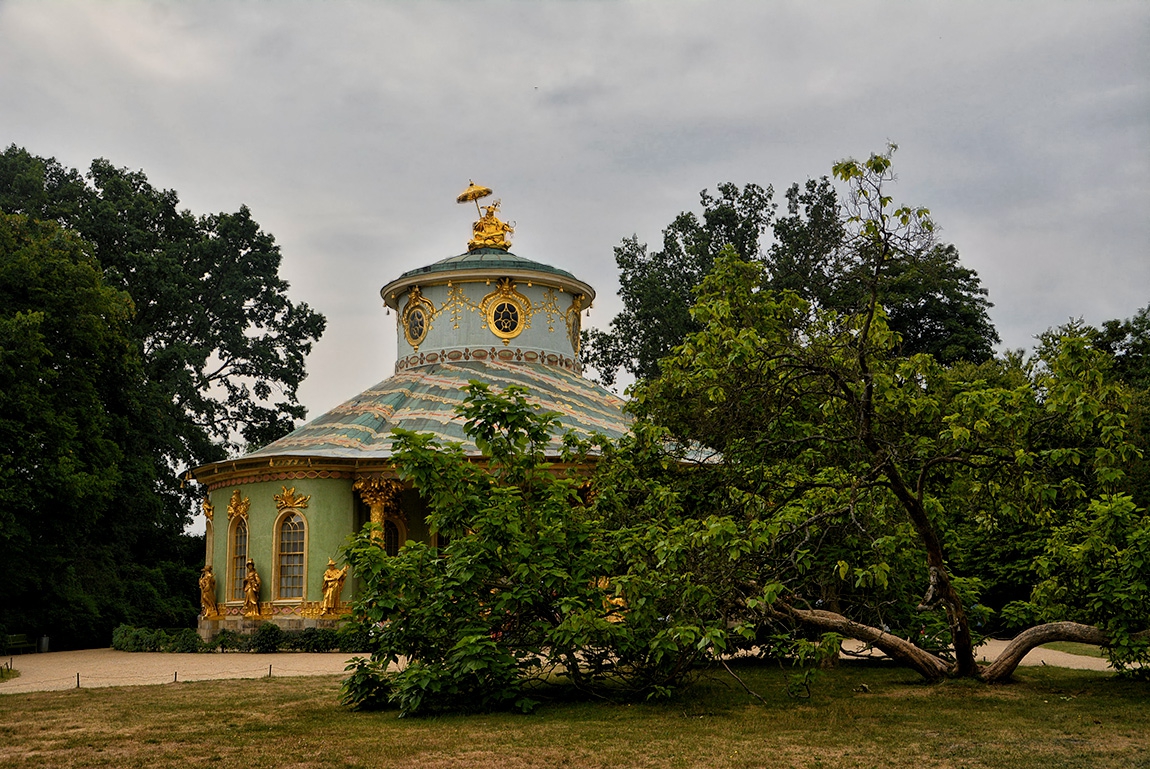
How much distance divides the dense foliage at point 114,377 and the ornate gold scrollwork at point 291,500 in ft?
12.8

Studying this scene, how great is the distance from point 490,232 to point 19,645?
15221 millimetres

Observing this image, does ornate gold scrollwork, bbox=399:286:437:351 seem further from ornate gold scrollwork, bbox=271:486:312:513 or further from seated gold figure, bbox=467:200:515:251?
ornate gold scrollwork, bbox=271:486:312:513

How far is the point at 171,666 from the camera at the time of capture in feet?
63.6

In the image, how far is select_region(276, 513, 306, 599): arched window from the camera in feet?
77.3

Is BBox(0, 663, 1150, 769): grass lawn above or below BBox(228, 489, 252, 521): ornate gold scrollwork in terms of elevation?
below

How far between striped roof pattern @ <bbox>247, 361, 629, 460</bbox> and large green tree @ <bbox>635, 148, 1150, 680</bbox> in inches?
370

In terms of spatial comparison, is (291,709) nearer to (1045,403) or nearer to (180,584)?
(1045,403)

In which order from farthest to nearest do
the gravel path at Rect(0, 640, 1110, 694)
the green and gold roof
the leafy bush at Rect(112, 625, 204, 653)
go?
the green and gold roof
the leafy bush at Rect(112, 625, 204, 653)
the gravel path at Rect(0, 640, 1110, 694)

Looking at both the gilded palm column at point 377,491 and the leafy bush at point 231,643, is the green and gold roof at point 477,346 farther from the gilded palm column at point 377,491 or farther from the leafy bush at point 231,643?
the leafy bush at point 231,643

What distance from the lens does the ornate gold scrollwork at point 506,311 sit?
28812 mm

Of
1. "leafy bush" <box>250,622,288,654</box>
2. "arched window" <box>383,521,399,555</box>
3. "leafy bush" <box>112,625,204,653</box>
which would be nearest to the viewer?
"leafy bush" <box>250,622,288,654</box>

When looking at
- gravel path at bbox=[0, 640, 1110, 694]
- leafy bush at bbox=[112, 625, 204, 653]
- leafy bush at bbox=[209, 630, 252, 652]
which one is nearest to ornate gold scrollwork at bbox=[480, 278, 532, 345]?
leafy bush at bbox=[209, 630, 252, 652]

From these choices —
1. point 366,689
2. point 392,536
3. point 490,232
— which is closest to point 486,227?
point 490,232

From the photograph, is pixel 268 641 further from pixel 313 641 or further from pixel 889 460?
pixel 889 460
